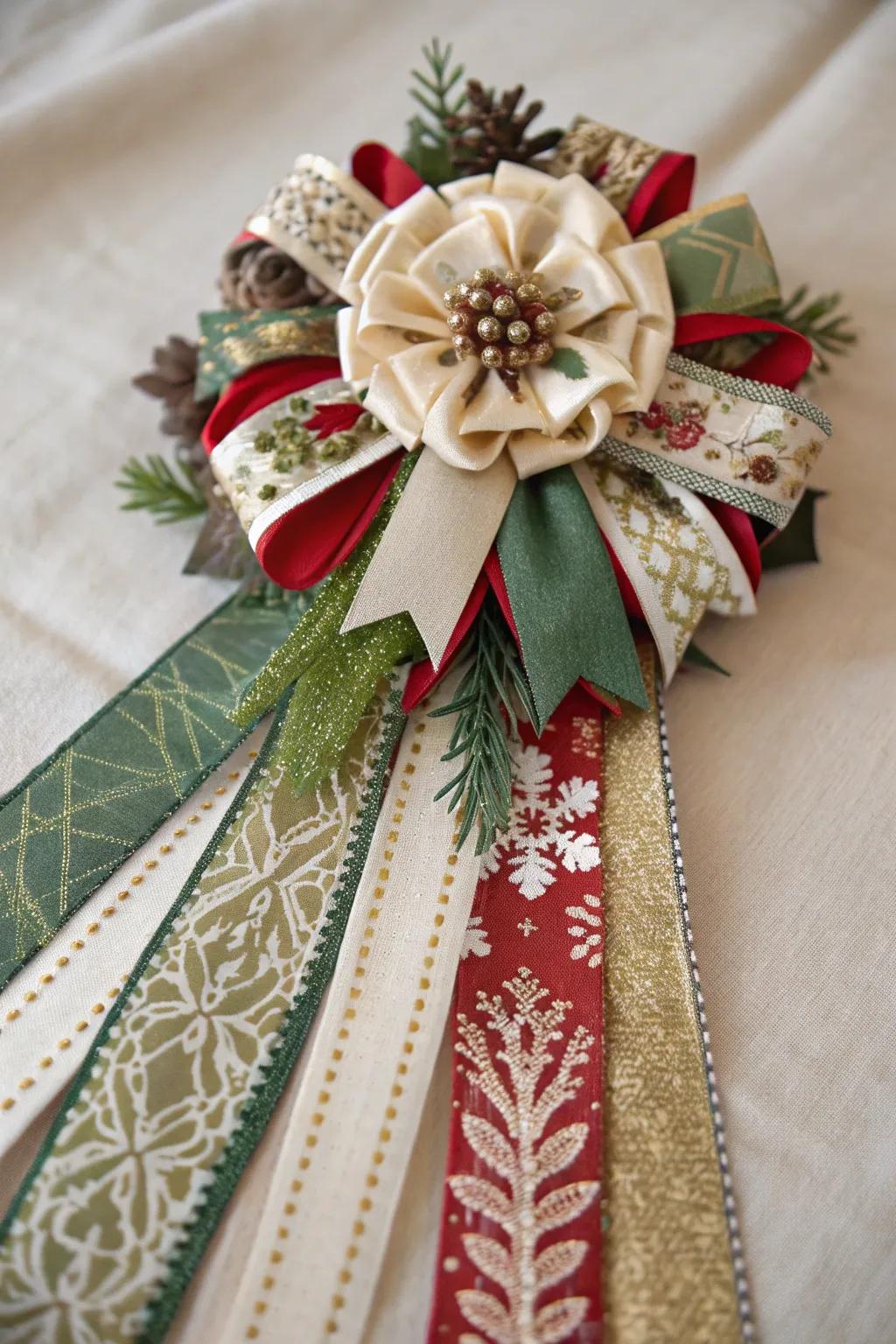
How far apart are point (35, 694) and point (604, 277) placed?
0.56 m

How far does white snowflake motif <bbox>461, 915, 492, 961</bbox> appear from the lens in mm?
625

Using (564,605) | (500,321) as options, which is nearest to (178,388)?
(500,321)

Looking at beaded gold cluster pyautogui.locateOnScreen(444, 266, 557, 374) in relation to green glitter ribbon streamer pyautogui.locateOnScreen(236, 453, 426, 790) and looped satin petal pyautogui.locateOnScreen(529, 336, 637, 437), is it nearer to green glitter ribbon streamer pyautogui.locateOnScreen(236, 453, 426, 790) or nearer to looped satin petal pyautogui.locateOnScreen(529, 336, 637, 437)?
looped satin petal pyautogui.locateOnScreen(529, 336, 637, 437)

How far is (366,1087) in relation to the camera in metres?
0.57

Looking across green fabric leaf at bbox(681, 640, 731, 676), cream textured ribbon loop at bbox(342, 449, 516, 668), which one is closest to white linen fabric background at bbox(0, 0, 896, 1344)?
green fabric leaf at bbox(681, 640, 731, 676)

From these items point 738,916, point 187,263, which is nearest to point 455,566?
point 738,916

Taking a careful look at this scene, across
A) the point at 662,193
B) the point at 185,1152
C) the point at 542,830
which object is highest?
the point at 662,193

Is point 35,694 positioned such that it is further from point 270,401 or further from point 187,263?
point 187,263

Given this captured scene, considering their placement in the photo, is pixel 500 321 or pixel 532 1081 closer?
pixel 532 1081

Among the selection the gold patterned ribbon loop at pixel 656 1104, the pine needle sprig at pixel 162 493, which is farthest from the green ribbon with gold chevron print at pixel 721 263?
the pine needle sprig at pixel 162 493

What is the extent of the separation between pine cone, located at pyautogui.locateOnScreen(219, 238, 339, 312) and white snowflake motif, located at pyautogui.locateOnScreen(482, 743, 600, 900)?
433mm

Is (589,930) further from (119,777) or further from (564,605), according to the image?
(119,777)

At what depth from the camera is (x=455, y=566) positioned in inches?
26.4

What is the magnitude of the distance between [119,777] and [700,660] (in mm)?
469
